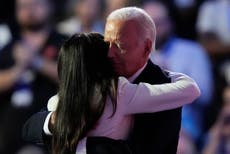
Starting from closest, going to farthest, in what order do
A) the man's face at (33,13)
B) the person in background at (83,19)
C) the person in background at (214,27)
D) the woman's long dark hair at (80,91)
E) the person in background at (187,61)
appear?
the woman's long dark hair at (80,91) < the person in background at (187,61) < the person in background at (214,27) < the person in background at (83,19) < the man's face at (33,13)

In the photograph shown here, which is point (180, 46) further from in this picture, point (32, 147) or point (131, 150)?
point (131, 150)

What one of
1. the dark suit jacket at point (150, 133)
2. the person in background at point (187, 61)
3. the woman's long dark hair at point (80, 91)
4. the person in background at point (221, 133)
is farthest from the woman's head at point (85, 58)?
the person in background at point (187, 61)

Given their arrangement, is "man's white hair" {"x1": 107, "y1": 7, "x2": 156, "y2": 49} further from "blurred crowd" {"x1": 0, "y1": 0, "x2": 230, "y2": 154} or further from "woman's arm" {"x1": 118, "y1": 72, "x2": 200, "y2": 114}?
"blurred crowd" {"x1": 0, "y1": 0, "x2": 230, "y2": 154}

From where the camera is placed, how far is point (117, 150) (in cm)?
155

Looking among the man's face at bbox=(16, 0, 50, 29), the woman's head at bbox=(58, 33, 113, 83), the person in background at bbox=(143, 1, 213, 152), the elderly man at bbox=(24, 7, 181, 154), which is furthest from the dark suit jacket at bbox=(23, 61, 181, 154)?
the man's face at bbox=(16, 0, 50, 29)

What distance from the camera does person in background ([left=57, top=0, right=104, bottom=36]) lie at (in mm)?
4266

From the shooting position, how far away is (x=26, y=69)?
437 cm

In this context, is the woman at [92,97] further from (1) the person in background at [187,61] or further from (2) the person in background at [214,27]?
(2) the person in background at [214,27]

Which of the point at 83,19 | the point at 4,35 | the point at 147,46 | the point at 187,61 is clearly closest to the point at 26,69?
the point at 4,35

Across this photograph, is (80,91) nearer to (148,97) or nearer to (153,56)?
(148,97)

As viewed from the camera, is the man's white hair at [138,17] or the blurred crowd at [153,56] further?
the blurred crowd at [153,56]

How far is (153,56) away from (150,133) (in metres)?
2.29

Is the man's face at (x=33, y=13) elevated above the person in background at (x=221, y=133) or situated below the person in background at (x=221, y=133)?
above

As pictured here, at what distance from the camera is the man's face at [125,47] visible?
1.59 meters
